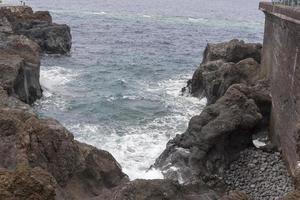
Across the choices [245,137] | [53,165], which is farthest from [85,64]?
[53,165]

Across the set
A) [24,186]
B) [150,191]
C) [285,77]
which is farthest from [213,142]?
[24,186]

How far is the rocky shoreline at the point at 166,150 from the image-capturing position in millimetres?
12039

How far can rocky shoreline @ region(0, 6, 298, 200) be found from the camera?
39.5 ft

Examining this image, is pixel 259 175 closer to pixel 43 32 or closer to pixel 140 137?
pixel 140 137

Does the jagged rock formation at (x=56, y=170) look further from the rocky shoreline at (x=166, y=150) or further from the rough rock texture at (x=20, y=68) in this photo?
the rough rock texture at (x=20, y=68)

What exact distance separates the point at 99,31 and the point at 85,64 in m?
20.0

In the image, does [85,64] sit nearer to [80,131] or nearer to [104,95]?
[104,95]

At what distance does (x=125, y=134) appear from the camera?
27.1 m

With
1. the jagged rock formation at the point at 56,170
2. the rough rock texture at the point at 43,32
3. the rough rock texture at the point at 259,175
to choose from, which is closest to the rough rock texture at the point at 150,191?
the jagged rock formation at the point at 56,170

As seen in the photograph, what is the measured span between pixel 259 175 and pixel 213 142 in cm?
237

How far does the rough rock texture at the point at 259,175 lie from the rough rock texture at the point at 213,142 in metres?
0.46

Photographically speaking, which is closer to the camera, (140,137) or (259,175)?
(259,175)

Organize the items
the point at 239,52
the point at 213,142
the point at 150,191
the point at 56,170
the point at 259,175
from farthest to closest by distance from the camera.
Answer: the point at 239,52, the point at 213,142, the point at 259,175, the point at 56,170, the point at 150,191

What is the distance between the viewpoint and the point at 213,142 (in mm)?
21266
